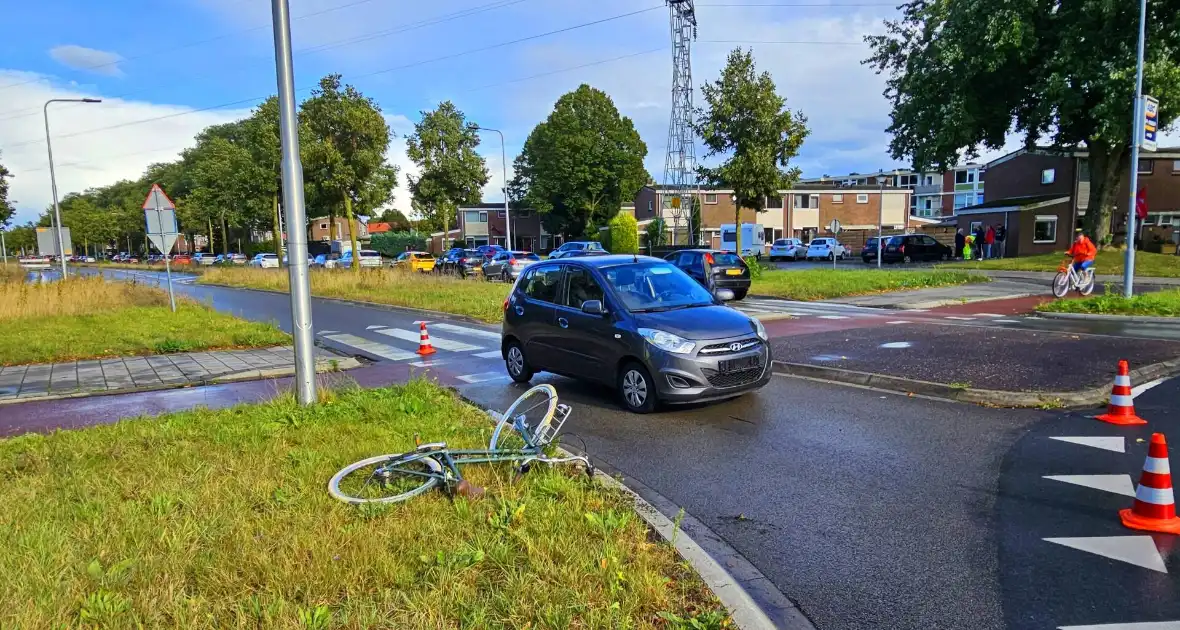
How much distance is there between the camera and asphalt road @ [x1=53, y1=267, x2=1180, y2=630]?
10.7 feet

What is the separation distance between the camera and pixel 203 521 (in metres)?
3.82

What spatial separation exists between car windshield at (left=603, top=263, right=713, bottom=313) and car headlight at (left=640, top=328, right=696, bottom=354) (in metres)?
0.52

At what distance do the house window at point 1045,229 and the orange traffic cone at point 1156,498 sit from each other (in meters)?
41.8

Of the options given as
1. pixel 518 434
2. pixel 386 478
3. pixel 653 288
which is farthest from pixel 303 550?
pixel 653 288

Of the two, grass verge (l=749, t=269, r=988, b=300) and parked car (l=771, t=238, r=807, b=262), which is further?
parked car (l=771, t=238, r=807, b=262)

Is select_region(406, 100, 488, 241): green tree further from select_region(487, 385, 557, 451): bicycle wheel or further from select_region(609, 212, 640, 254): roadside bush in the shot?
select_region(487, 385, 557, 451): bicycle wheel

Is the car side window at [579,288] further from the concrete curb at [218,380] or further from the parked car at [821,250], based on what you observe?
the parked car at [821,250]

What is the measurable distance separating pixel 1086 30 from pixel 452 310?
2615 cm

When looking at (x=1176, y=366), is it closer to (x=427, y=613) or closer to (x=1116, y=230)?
(x=427, y=613)

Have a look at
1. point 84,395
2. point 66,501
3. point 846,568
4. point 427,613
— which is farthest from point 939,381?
point 84,395

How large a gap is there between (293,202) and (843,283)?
19216 millimetres

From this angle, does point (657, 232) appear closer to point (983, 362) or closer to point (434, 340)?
point (434, 340)

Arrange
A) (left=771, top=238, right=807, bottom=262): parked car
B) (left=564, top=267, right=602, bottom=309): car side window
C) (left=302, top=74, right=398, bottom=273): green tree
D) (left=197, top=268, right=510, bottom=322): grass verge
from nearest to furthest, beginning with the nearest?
(left=564, top=267, right=602, bottom=309): car side window < (left=197, top=268, right=510, bottom=322): grass verge < (left=302, top=74, right=398, bottom=273): green tree < (left=771, top=238, right=807, bottom=262): parked car

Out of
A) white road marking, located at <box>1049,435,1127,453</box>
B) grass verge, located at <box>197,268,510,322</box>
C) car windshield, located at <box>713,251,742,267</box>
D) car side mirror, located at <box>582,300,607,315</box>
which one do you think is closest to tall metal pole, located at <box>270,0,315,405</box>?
car side mirror, located at <box>582,300,607,315</box>
